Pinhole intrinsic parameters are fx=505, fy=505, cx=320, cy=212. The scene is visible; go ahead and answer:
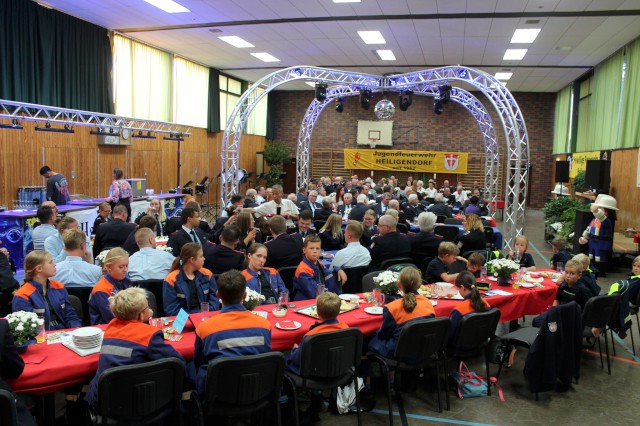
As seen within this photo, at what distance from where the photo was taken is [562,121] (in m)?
21.5

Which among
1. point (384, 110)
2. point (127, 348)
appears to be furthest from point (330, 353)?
point (384, 110)

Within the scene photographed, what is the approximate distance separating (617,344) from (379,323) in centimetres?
386

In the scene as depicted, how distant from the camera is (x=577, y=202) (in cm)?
A: 1384

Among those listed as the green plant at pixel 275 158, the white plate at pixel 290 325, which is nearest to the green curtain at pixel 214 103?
the green plant at pixel 275 158

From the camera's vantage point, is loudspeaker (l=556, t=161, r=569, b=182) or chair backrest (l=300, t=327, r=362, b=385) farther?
loudspeaker (l=556, t=161, r=569, b=182)

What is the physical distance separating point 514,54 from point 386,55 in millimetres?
3905

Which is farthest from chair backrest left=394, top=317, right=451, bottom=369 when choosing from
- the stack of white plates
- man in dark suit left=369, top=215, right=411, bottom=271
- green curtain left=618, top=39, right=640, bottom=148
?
green curtain left=618, top=39, right=640, bottom=148

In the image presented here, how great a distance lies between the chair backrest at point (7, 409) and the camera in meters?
2.59

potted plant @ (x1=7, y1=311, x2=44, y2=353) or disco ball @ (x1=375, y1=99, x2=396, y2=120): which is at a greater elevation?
disco ball @ (x1=375, y1=99, x2=396, y2=120)

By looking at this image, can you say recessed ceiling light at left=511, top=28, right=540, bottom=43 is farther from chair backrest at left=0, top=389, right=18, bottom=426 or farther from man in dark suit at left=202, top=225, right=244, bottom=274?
chair backrest at left=0, top=389, right=18, bottom=426

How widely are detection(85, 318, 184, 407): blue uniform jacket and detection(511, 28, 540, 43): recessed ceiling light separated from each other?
12381 millimetres

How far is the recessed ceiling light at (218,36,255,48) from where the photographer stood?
14.7 metres

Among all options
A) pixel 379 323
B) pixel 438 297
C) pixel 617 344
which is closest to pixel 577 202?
pixel 617 344

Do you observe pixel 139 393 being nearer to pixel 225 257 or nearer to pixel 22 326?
pixel 22 326
